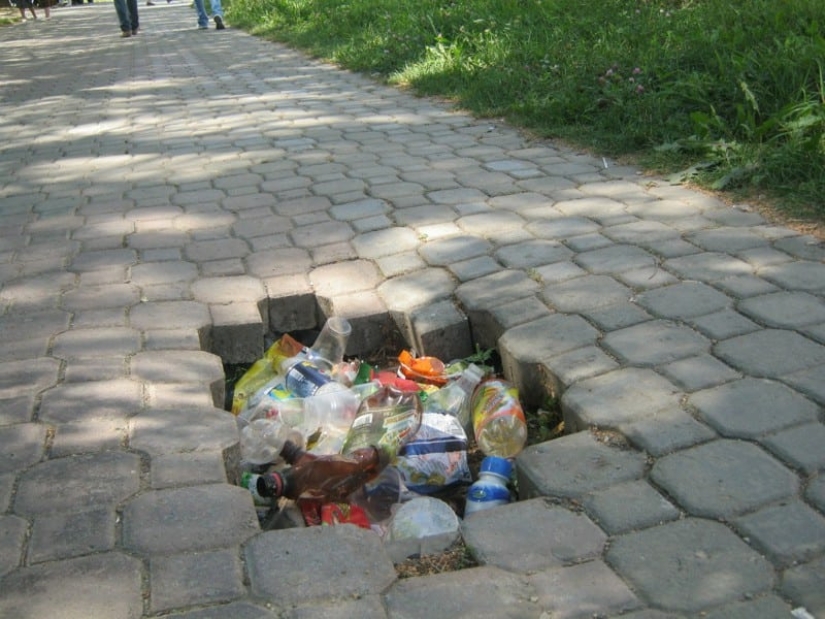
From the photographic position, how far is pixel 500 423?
2.83 m

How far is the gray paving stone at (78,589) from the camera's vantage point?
1.89 metres

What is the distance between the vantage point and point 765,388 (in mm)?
2574

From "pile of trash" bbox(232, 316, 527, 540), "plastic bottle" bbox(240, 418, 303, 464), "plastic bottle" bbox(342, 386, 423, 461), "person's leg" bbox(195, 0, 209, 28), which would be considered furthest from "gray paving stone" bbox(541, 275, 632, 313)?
"person's leg" bbox(195, 0, 209, 28)

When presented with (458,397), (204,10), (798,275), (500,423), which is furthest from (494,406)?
(204,10)

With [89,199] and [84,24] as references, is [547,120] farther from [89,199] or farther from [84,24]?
[84,24]

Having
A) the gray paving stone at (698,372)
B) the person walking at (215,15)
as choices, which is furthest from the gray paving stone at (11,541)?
the person walking at (215,15)

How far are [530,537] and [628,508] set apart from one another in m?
0.25

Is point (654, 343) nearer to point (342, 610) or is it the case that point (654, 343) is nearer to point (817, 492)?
point (817, 492)

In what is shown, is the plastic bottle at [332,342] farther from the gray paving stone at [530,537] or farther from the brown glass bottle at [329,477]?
the gray paving stone at [530,537]

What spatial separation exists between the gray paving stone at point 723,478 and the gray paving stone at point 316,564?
2.37 ft

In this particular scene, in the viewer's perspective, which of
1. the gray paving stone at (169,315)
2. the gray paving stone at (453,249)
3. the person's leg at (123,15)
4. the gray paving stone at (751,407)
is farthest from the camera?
the person's leg at (123,15)

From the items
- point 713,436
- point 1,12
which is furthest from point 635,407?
point 1,12

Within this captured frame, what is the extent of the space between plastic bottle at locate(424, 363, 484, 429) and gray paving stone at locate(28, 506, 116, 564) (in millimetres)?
Answer: 1192

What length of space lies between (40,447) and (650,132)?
3791 mm
